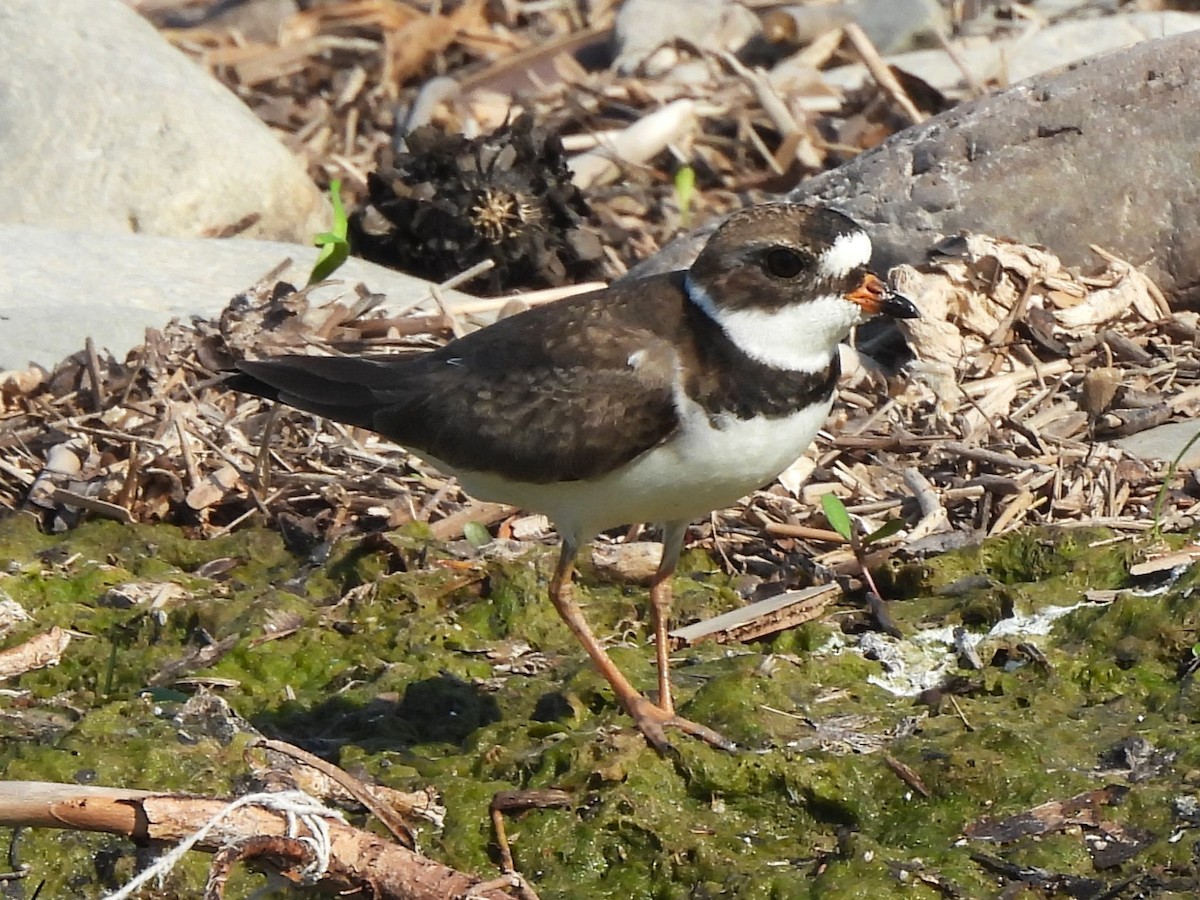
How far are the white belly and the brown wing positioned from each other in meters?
0.05

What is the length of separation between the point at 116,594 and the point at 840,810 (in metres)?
2.82

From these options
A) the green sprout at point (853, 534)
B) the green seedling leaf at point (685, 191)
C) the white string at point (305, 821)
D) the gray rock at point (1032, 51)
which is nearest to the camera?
the white string at point (305, 821)

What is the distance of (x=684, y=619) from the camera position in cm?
594

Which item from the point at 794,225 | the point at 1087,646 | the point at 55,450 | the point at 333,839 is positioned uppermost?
the point at 794,225

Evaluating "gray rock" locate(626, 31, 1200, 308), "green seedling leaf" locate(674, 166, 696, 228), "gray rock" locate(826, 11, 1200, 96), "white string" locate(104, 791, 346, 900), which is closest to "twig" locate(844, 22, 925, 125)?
"gray rock" locate(826, 11, 1200, 96)

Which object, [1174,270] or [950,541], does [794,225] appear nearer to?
[950,541]

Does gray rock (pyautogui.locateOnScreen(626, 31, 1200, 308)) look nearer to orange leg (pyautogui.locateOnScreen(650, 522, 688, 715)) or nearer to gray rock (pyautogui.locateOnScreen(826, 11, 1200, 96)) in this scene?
orange leg (pyautogui.locateOnScreen(650, 522, 688, 715))

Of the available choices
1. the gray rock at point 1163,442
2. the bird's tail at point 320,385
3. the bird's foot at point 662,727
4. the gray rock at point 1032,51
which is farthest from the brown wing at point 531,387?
the gray rock at point 1032,51

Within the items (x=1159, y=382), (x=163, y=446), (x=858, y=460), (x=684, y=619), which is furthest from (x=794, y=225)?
(x=163, y=446)

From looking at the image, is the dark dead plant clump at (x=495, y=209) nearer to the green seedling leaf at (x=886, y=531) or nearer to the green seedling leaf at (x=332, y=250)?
the green seedling leaf at (x=332, y=250)

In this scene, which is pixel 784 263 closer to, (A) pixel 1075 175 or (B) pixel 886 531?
(B) pixel 886 531

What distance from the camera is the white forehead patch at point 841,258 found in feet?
16.5

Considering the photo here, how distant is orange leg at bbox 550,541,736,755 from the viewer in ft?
16.0

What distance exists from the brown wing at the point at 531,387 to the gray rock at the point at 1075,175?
104 inches
